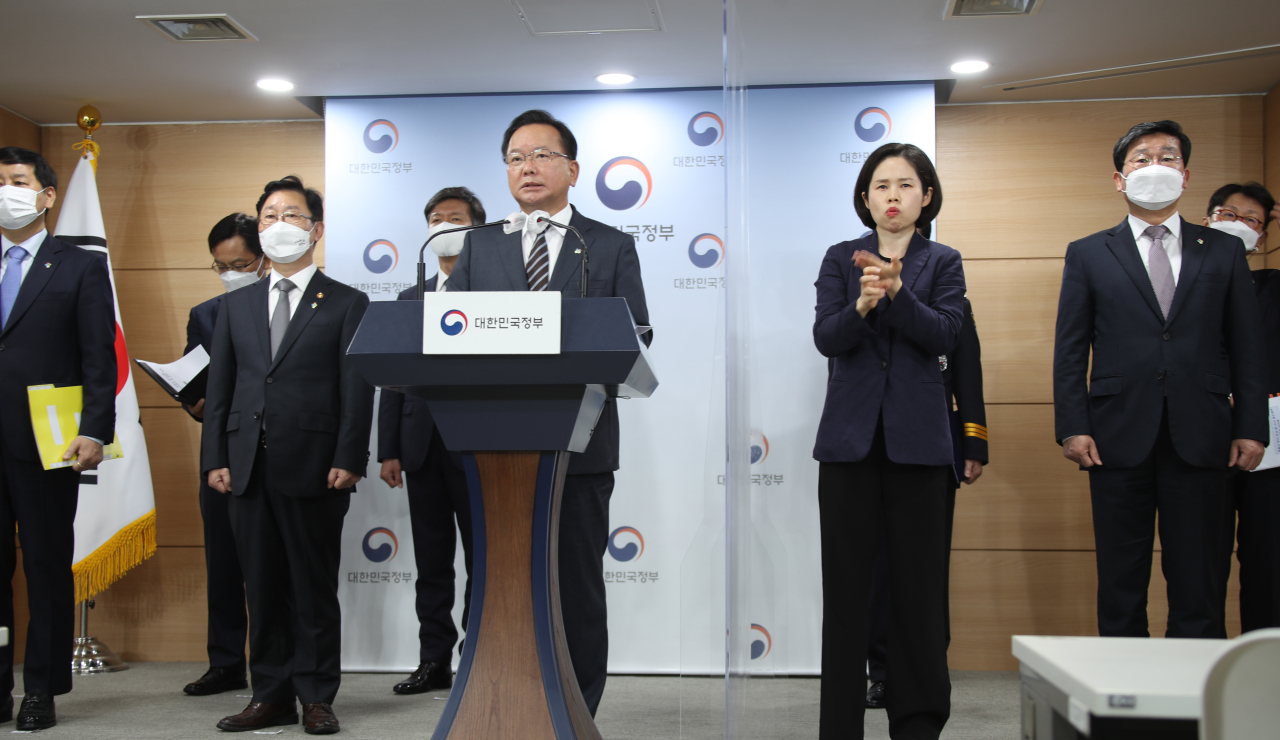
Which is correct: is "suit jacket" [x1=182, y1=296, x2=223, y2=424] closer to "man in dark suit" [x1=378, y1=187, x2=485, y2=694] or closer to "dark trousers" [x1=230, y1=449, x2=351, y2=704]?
"man in dark suit" [x1=378, y1=187, x2=485, y2=694]

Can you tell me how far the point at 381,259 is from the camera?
3.85m

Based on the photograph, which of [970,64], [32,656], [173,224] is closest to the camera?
[32,656]

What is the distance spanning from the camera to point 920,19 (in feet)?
10.8

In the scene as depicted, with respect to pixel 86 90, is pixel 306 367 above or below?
below

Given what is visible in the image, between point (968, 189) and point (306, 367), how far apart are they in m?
2.72

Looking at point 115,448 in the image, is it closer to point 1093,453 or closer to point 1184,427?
point 1093,453

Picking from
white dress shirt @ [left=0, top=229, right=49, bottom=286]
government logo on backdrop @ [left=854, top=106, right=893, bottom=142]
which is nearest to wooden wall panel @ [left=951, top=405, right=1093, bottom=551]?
government logo on backdrop @ [left=854, top=106, right=893, bottom=142]

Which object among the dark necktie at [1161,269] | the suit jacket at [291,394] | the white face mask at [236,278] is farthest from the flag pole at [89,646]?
the dark necktie at [1161,269]

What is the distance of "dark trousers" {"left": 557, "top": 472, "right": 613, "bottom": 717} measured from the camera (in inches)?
89.0

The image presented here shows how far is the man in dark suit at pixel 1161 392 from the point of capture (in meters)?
2.45

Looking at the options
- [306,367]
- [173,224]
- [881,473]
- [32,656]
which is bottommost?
[32,656]

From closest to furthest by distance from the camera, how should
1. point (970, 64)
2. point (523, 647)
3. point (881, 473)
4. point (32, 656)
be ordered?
point (523, 647) → point (881, 473) → point (32, 656) → point (970, 64)

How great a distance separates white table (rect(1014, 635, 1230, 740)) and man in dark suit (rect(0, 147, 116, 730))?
2731mm

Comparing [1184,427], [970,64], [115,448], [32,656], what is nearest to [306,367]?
[115,448]
